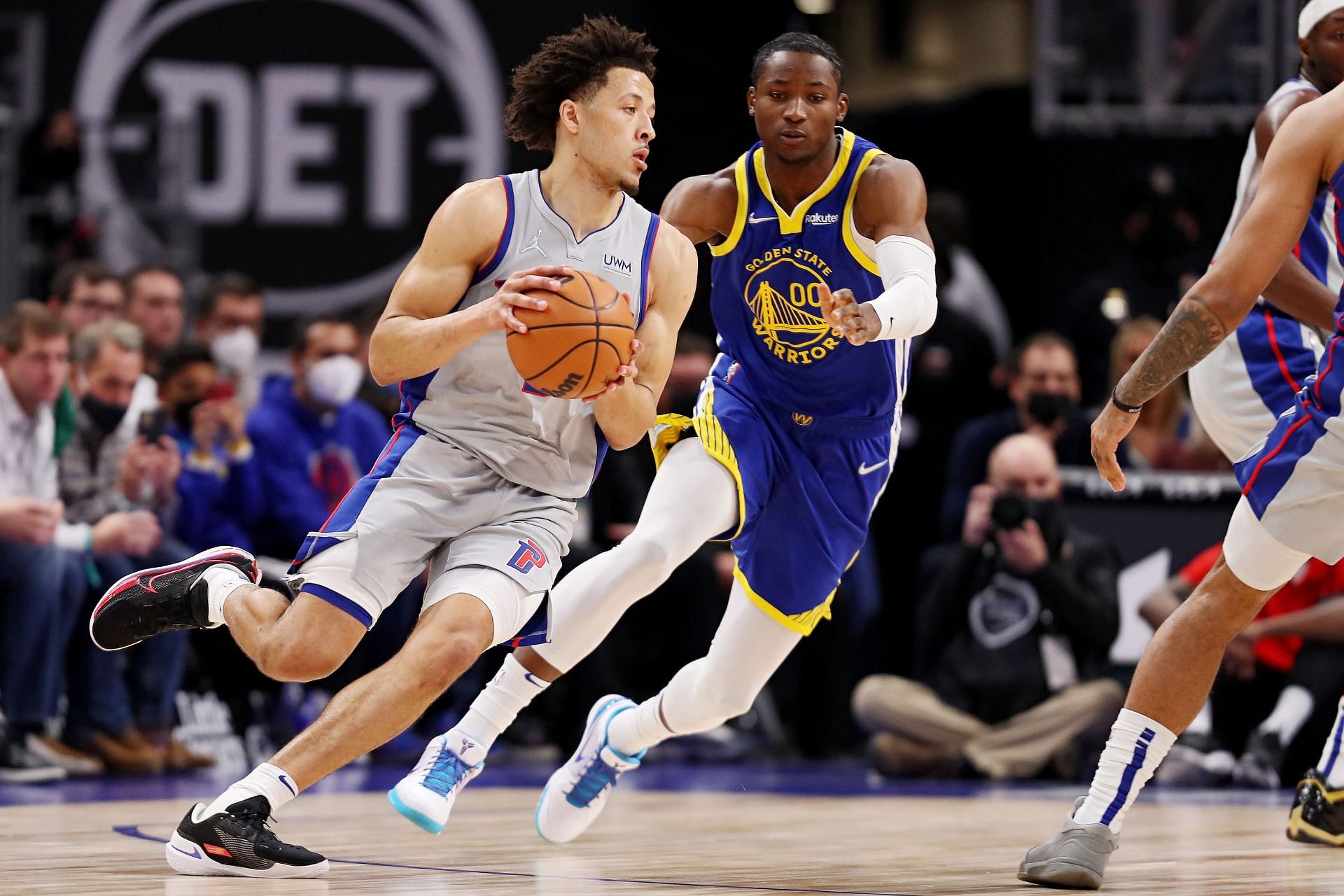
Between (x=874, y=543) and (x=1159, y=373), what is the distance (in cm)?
633

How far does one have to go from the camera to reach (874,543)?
34.6ft

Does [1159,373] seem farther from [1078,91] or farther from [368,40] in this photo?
[368,40]

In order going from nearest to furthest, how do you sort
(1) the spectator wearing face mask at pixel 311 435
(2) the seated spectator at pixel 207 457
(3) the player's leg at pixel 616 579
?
(3) the player's leg at pixel 616 579
(2) the seated spectator at pixel 207 457
(1) the spectator wearing face mask at pixel 311 435

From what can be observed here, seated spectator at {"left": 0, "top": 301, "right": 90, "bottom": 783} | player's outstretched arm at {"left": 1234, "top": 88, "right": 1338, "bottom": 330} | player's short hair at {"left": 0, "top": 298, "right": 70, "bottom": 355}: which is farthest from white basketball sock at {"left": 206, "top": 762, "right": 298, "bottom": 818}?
player's short hair at {"left": 0, "top": 298, "right": 70, "bottom": 355}

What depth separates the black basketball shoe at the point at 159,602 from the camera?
4762 mm

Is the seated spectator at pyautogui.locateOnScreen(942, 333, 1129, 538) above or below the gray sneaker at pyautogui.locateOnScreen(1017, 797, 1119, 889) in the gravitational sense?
above

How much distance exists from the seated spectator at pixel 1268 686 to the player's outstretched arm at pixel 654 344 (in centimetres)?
335

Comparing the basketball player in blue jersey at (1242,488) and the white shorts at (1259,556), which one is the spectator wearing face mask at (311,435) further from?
the white shorts at (1259,556)

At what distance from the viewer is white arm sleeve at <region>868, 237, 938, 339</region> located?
188 inches

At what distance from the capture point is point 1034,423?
893cm

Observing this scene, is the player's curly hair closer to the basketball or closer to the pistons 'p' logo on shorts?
the basketball

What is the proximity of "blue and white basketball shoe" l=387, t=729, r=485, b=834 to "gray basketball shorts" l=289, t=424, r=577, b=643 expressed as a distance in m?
0.37

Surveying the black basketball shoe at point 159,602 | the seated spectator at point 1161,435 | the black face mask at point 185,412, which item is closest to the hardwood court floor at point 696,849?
the black basketball shoe at point 159,602

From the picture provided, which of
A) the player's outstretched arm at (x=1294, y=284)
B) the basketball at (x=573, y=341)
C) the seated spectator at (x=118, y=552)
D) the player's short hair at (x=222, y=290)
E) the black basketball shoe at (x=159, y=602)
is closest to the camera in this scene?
the basketball at (x=573, y=341)
